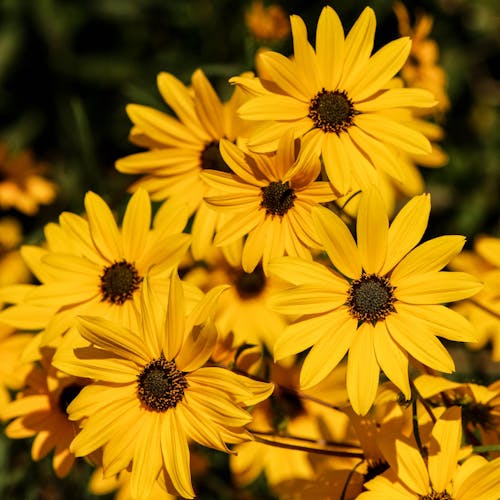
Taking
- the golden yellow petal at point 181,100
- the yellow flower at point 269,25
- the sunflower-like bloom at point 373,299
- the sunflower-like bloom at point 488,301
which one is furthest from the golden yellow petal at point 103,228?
the yellow flower at point 269,25

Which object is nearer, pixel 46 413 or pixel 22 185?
pixel 46 413

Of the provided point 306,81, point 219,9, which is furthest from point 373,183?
point 219,9

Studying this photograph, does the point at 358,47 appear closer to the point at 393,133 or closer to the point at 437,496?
the point at 393,133

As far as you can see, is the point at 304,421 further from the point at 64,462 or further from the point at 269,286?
the point at 64,462

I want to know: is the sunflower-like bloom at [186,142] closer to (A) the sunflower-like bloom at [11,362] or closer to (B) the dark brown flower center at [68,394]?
(B) the dark brown flower center at [68,394]

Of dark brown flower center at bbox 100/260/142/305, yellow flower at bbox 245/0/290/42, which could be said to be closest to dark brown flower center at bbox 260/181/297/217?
dark brown flower center at bbox 100/260/142/305

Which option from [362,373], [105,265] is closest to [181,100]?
[105,265]

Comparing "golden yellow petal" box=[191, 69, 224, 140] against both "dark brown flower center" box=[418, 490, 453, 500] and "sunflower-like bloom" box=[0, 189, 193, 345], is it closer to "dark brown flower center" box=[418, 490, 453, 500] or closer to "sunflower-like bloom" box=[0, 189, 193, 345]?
"sunflower-like bloom" box=[0, 189, 193, 345]
